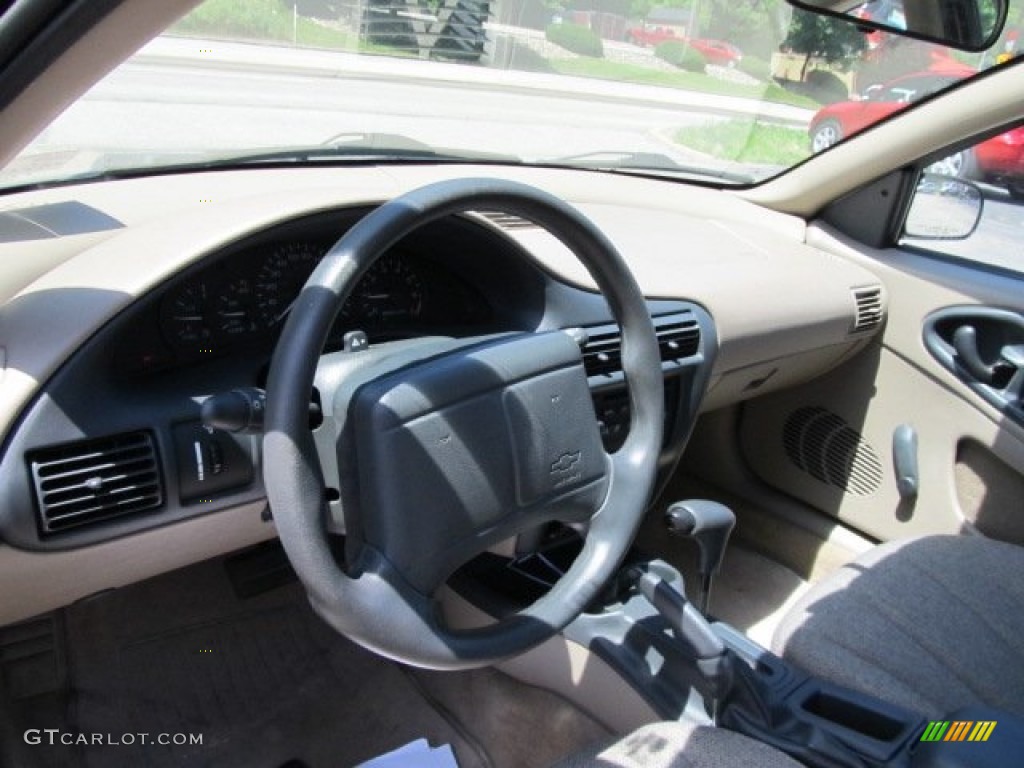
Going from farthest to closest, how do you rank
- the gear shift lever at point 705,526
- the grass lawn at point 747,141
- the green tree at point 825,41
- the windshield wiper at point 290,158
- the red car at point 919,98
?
the grass lawn at point 747,141, the green tree at point 825,41, the red car at point 919,98, the windshield wiper at point 290,158, the gear shift lever at point 705,526

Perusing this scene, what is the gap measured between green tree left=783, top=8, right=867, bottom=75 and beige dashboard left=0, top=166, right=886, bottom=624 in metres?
0.47

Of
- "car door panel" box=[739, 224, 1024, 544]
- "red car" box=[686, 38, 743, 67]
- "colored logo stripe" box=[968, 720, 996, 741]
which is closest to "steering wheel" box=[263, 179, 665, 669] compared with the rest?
"colored logo stripe" box=[968, 720, 996, 741]

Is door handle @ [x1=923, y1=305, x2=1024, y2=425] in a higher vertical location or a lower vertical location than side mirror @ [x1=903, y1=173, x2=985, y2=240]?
lower

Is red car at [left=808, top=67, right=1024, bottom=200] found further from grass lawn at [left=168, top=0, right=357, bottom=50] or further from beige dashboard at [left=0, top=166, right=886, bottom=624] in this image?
grass lawn at [left=168, top=0, right=357, bottom=50]

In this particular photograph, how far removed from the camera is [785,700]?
1713mm

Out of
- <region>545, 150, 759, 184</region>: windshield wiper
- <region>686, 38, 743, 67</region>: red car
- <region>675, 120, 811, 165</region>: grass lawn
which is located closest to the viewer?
<region>545, 150, 759, 184</region>: windshield wiper

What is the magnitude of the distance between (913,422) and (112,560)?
2.13m

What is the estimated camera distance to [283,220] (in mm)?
1561

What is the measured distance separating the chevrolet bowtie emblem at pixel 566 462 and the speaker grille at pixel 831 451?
1595 millimetres

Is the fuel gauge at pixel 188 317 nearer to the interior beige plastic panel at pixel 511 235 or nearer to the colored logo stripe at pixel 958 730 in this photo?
the interior beige plastic panel at pixel 511 235

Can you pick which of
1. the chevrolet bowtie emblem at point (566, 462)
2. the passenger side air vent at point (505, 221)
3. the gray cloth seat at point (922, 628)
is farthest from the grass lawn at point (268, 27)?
the gray cloth seat at point (922, 628)

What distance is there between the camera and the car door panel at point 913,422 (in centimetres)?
251

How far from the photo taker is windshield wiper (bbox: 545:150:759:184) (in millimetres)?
2793

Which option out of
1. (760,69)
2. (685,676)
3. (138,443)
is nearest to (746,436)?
(760,69)
